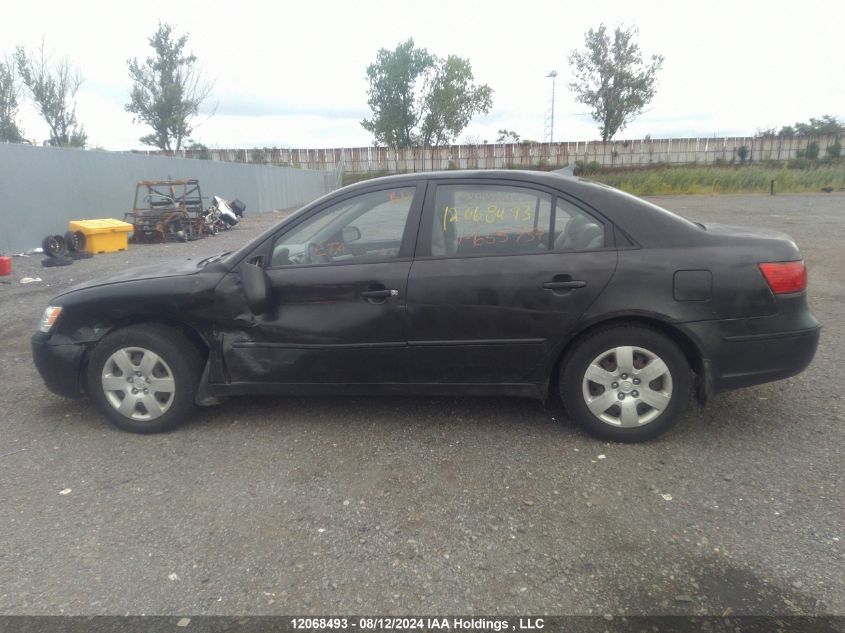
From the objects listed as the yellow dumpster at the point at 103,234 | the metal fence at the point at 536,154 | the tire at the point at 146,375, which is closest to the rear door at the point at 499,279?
the tire at the point at 146,375

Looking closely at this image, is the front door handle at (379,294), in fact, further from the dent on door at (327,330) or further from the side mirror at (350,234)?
the side mirror at (350,234)

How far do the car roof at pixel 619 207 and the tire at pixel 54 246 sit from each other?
1147 cm

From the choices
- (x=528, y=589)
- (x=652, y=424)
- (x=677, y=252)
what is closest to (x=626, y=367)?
(x=652, y=424)

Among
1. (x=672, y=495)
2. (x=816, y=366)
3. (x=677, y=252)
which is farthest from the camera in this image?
(x=816, y=366)

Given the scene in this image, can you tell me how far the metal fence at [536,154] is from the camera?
42831 mm

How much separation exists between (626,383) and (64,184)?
15.5 metres

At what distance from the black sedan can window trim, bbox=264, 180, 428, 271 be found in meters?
0.01

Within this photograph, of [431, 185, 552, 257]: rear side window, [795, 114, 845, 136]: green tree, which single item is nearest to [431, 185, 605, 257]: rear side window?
[431, 185, 552, 257]: rear side window

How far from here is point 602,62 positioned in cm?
5131

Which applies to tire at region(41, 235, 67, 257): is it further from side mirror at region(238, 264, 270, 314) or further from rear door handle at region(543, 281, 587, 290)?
rear door handle at region(543, 281, 587, 290)

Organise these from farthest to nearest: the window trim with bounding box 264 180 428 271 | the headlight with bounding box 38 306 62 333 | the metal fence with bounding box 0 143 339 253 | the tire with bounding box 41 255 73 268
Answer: the metal fence with bounding box 0 143 339 253
the tire with bounding box 41 255 73 268
the headlight with bounding box 38 306 62 333
the window trim with bounding box 264 180 428 271

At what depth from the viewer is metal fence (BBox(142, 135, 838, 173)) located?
42831mm

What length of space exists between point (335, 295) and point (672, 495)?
2.16 m

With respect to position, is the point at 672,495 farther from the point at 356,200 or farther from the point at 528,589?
the point at 356,200
